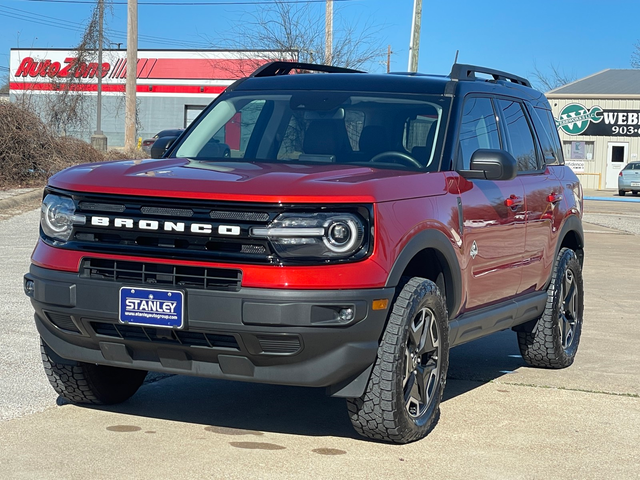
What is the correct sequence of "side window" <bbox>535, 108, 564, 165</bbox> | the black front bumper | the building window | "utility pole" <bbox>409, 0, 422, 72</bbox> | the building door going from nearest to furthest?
the black front bumper → "side window" <bbox>535, 108, 564, 165</bbox> → "utility pole" <bbox>409, 0, 422, 72</bbox> → the building door → the building window

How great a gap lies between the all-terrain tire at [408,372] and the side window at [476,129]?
3.48ft

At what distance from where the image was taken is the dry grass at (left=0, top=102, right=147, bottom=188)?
19.2 m

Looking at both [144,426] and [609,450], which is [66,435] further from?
[609,450]

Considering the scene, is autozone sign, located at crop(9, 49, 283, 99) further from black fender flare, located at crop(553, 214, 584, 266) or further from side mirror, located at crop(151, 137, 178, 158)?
side mirror, located at crop(151, 137, 178, 158)

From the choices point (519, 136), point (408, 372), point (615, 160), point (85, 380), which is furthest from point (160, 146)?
point (615, 160)

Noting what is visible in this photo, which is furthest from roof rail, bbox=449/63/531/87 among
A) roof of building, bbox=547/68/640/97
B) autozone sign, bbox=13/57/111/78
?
roof of building, bbox=547/68/640/97

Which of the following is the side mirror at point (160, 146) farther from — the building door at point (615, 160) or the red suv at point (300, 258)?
the building door at point (615, 160)

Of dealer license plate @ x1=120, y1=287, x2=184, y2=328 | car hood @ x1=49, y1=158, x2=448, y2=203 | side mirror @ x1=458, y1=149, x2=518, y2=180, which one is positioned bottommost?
dealer license plate @ x1=120, y1=287, x2=184, y2=328

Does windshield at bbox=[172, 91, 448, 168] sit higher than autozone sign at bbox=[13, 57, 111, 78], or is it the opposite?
autozone sign at bbox=[13, 57, 111, 78]

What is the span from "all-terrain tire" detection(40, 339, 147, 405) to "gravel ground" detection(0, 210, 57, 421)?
0.20 m

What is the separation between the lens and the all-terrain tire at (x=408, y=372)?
460 cm

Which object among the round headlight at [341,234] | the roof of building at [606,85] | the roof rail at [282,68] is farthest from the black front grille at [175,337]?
the roof of building at [606,85]

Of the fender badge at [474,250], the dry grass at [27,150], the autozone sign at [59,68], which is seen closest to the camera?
the fender badge at [474,250]

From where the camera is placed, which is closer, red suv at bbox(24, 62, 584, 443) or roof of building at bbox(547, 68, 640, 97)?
red suv at bbox(24, 62, 584, 443)
